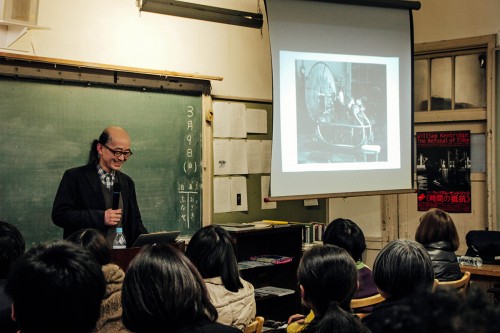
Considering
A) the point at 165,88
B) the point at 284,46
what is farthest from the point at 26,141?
the point at 284,46

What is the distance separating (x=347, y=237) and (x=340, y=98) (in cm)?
164

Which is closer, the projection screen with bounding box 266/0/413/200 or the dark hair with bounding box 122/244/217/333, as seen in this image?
the dark hair with bounding box 122/244/217/333

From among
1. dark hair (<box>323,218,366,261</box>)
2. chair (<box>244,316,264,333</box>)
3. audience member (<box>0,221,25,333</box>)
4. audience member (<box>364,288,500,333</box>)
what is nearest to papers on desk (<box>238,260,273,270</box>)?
dark hair (<box>323,218,366,261</box>)

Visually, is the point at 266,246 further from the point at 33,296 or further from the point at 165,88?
the point at 33,296

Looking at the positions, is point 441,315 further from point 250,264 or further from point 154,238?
point 250,264

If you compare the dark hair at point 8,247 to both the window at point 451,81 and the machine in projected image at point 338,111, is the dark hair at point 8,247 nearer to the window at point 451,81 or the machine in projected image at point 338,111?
the machine in projected image at point 338,111

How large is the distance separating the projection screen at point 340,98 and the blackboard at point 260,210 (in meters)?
0.76

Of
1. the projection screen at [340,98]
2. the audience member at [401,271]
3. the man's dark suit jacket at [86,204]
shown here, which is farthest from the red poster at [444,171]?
the audience member at [401,271]

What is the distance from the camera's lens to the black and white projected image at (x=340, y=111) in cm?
427

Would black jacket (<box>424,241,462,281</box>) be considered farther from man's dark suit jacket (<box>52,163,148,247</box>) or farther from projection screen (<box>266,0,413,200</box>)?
man's dark suit jacket (<box>52,163,148,247</box>)

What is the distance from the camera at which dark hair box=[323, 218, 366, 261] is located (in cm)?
308

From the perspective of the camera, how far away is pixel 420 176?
18.2 ft

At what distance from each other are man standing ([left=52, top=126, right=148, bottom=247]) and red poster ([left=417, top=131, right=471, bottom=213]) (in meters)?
3.07

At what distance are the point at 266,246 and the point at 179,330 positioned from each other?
344cm
